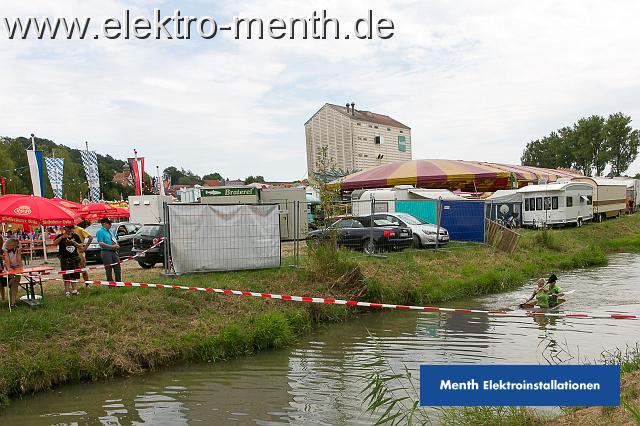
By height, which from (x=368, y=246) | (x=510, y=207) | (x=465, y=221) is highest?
(x=510, y=207)

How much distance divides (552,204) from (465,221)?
45.7ft

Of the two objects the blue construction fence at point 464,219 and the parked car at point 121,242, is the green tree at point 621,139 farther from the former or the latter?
the parked car at point 121,242

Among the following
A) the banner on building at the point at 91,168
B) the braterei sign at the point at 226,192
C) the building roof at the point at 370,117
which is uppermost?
the building roof at the point at 370,117

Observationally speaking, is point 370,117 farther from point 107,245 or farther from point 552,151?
point 107,245

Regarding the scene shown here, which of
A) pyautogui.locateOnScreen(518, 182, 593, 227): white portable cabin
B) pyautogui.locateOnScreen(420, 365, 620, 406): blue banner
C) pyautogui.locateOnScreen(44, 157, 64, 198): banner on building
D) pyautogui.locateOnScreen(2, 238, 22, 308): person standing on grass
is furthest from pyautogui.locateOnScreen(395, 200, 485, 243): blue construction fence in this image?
pyautogui.locateOnScreen(420, 365, 620, 406): blue banner

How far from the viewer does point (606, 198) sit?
38.7 meters

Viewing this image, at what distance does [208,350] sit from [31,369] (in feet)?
9.03

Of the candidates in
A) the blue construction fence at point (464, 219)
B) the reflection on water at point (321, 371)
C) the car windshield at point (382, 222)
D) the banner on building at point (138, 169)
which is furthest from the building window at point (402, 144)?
the reflection on water at point (321, 371)

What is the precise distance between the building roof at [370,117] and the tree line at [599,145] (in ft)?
115

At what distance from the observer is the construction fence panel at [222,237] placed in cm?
1262

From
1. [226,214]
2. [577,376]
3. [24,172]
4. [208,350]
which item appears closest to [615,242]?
[226,214]

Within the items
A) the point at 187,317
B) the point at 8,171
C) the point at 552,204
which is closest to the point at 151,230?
the point at 187,317

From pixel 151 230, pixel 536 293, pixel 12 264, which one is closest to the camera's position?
pixel 12 264

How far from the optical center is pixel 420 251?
18.0 metres
